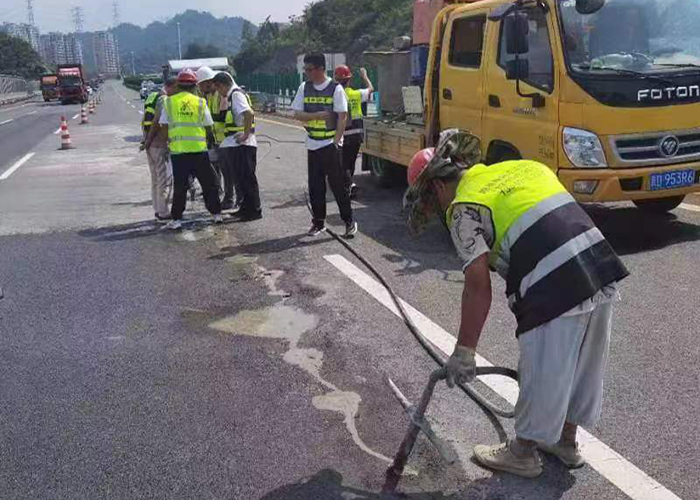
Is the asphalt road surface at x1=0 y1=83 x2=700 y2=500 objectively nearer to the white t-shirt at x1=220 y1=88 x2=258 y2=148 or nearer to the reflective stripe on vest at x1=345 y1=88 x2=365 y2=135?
the white t-shirt at x1=220 y1=88 x2=258 y2=148

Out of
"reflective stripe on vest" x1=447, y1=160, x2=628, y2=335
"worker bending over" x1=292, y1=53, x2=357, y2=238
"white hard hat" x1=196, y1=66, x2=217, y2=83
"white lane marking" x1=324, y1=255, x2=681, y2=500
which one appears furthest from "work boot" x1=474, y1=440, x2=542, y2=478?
"white hard hat" x1=196, y1=66, x2=217, y2=83

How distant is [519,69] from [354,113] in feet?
11.3

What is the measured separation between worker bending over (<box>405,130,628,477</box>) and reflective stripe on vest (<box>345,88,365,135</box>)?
6611mm

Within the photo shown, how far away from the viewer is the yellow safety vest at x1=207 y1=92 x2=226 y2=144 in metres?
9.00

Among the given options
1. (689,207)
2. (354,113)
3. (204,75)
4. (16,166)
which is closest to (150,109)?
(204,75)

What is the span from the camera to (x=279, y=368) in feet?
14.5

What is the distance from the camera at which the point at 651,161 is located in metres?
6.47

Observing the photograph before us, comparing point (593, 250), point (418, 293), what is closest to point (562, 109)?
point (418, 293)

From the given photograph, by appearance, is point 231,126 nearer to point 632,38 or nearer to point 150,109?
point 150,109

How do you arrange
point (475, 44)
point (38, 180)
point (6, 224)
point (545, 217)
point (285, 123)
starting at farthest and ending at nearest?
point (285, 123) → point (38, 180) → point (6, 224) → point (475, 44) → point (545, 217)

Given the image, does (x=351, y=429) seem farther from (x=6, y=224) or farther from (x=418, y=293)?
(x=6, y=224)

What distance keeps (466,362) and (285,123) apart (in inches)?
960

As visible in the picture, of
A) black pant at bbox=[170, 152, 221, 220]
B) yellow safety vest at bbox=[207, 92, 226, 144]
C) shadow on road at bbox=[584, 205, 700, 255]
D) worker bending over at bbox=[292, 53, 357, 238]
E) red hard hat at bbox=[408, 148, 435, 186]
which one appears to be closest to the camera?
red hard hat at bbox=[408, 148, 435, 186]

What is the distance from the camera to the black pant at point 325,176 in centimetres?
757
